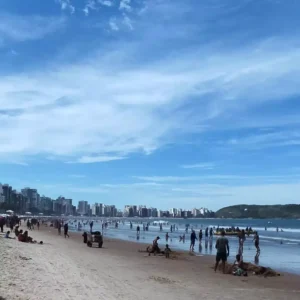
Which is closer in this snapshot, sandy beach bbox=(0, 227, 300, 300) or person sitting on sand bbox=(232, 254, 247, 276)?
sandy beach bbox=(0, 227, 300, 300)

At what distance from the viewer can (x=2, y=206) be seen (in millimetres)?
166250

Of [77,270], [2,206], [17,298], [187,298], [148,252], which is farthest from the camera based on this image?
[2,206]

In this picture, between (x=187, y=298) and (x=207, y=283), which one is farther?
(x=207, y=283)

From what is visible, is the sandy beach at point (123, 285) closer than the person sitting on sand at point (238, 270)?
Yes

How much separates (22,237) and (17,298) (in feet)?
72.2

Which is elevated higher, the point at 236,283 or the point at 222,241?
the point at 222,241

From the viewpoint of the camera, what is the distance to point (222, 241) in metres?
17.2

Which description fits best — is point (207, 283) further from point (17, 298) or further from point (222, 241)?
point (17, 298)

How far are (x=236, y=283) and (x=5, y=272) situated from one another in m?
7.60

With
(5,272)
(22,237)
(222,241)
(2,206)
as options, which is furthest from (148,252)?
(2,206)

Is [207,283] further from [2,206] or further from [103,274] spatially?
[2,206]

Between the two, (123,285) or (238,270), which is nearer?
(123,285)

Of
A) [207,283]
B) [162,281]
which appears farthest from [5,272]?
[207,283]

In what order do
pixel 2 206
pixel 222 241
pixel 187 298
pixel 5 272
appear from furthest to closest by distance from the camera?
1. pixel 2 206
2. pixel 222 241
3. pixel 5 272
4. pixel 187 298
